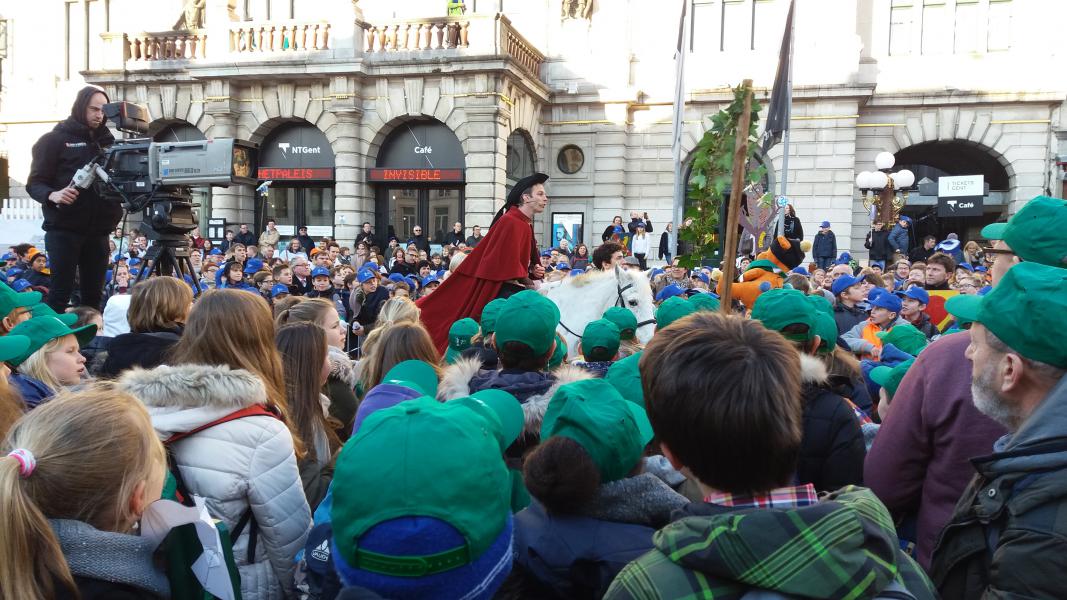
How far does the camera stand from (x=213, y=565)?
78.9 inches

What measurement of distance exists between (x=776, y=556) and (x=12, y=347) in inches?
115

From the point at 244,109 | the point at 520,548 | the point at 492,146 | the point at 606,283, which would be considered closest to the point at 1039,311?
the point at 520,548

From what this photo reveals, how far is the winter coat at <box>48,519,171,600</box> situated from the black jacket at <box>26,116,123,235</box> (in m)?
4.67

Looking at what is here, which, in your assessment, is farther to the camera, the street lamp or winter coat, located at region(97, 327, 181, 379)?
the street lamp

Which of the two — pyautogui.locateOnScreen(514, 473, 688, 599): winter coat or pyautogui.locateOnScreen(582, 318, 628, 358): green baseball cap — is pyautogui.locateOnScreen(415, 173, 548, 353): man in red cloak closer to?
pyautogui.locateOnScreen(582, 318, 628, 358): green baseball cap

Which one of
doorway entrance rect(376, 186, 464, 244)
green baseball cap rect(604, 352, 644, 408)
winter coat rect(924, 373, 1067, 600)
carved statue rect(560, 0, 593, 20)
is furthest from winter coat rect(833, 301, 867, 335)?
carved statue rect(560, 0, 593, 20)

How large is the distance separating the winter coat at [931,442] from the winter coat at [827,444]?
63mm

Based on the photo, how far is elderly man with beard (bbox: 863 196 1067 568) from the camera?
2.56 meters

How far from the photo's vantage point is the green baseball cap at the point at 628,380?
317 cm

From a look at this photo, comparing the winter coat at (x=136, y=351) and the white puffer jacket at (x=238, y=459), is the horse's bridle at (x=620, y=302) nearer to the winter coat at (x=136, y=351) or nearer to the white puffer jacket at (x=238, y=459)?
the winter coat at (x=136, y=351)

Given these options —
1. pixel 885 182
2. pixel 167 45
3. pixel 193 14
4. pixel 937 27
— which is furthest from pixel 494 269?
pixel 193 14

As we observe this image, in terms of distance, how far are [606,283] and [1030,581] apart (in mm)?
4863

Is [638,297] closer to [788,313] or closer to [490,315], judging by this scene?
Answer: [490,315]

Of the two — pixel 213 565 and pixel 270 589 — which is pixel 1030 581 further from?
pixel 270 589
